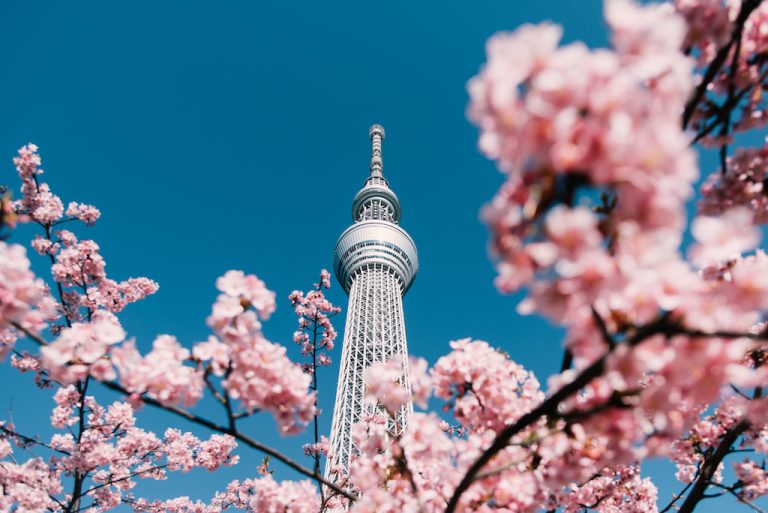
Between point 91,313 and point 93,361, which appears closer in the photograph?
point 93,361

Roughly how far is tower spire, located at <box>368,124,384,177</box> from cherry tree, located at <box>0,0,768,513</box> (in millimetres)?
54427

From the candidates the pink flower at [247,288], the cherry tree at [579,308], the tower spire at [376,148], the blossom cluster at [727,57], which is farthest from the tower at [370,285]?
the blossom cluster at [727,57]

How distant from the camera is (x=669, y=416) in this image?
1500 millimetres

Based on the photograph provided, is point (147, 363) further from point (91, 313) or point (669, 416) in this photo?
point (91, 313)

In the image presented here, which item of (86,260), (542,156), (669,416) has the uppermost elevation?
(86,260)

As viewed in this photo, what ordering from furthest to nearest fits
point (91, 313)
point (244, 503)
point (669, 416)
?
point (244, 503)
point (91, 313)
point (669, 416)

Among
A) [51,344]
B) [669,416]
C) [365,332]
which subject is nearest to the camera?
[669,416]

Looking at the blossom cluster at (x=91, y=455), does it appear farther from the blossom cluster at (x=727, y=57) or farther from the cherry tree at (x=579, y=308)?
the blossom cluster at (x=727, y=57)

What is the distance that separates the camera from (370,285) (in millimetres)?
45812

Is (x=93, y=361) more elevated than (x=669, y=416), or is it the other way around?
(x=93, y=361)

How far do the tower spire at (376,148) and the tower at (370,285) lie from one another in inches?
16.8

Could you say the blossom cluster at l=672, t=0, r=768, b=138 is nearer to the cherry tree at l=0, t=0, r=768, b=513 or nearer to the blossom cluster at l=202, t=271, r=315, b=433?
the cherry tree at l=0, t=0, r=768, b=513

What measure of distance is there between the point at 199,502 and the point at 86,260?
335 inches

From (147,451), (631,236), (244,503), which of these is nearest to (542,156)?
(631,236)
